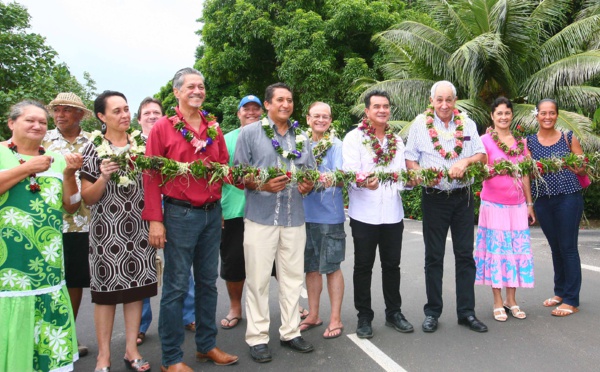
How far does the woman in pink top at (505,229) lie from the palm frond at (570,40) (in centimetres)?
1002

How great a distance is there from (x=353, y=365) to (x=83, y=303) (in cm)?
415

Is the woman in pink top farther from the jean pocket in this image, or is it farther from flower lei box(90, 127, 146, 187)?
flower lei box(90, 127, 146, 187)

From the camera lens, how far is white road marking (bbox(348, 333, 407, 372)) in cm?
397

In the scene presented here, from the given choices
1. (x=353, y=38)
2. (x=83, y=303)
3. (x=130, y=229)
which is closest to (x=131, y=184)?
(x=130, y=229)

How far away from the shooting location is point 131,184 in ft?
13.0

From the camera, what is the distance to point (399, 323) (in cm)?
481

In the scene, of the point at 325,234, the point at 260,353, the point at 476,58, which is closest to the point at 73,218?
the point at 260,353

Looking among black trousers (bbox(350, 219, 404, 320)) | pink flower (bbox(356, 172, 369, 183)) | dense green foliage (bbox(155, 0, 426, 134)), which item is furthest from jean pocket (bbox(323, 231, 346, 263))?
dense green foliage (bbox(155, 0, 426, 134))

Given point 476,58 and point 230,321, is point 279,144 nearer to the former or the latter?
point 230,321

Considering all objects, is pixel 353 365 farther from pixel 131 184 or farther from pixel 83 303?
pixel 83 303

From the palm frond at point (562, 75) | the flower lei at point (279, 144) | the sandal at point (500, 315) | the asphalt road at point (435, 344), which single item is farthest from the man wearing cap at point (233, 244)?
the palm frond at point (562, 75)

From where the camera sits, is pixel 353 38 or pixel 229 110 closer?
pixel 353 38

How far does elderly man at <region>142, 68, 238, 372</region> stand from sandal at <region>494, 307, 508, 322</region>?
2771 mm

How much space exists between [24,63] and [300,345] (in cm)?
1433
